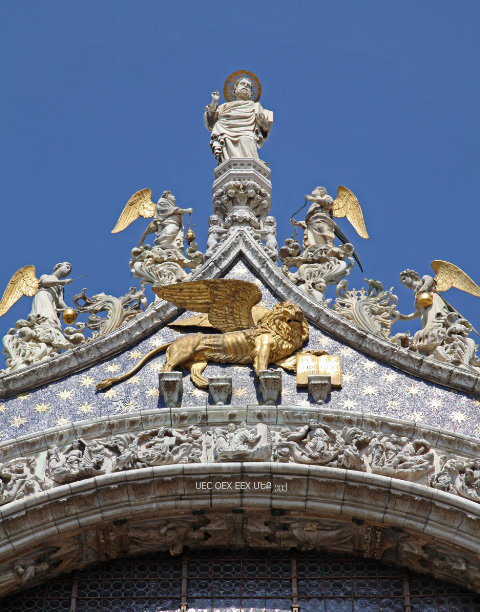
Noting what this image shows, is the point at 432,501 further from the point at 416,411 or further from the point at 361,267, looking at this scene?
the point at 361,267

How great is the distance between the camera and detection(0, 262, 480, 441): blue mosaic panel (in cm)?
1516

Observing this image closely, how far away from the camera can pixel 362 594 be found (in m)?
14.3

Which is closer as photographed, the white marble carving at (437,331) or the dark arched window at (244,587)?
the dark arched window at (244,587)

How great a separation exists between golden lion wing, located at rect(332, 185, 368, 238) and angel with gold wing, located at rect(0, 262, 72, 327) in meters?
3.68

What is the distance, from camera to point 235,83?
67.9 feet

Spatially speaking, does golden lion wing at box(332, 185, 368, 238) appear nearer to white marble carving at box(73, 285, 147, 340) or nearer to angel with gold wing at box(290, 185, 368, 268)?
angel with gold wing at box(290, 185, 368, 268)

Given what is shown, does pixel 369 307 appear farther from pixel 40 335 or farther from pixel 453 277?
pixel 40 335

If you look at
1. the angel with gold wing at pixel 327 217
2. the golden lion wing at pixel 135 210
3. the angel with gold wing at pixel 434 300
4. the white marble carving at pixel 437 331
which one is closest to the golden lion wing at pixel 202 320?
the white marble carving at pixel 437 331

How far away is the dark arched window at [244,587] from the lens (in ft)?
46.8

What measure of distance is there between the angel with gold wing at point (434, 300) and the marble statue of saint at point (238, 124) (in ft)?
10.6

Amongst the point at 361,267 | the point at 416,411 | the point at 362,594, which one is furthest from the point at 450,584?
the point at 361,267

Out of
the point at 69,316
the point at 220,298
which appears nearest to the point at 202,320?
the point at 220,298

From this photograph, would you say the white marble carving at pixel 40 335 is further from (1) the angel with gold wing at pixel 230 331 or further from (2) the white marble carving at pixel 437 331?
(2) the white marble carving at pixel 437 331

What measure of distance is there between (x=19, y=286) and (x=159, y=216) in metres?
2.02
